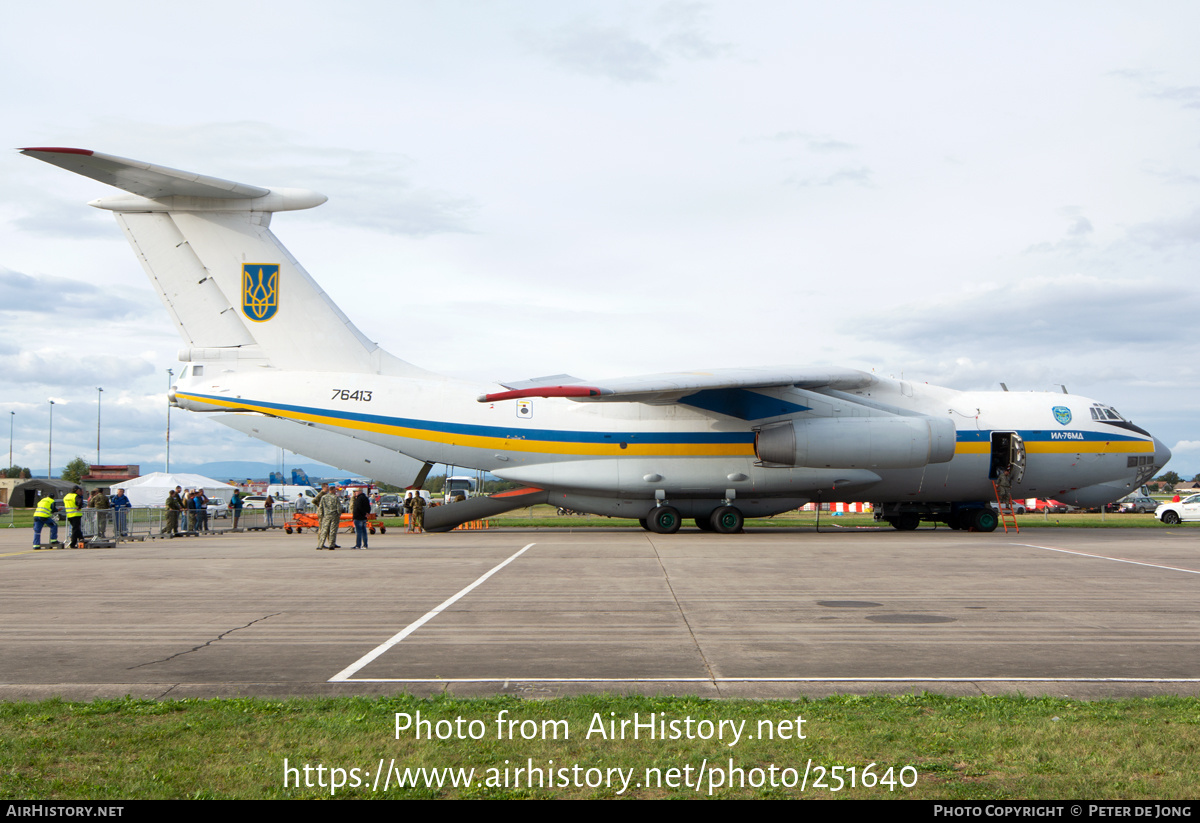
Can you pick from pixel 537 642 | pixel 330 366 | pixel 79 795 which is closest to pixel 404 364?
pixel 330 366

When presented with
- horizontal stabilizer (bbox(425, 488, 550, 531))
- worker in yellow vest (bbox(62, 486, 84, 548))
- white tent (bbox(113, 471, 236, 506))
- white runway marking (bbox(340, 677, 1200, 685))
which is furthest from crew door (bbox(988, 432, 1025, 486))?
white tent (bbox(113, 471, 236, 506))

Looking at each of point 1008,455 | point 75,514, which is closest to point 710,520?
point 1008,455

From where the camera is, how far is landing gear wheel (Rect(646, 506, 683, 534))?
2369 cm

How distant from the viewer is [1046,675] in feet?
21.4

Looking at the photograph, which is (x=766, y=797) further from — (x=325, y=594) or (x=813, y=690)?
(x=325, y=594)

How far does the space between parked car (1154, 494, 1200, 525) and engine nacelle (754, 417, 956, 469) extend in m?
21.1

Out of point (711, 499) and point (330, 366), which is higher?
point (330, 366)

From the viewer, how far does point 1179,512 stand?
37281 mm

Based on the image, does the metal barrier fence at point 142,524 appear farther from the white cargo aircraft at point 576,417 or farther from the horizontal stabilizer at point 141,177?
the horizontal stabilizer at point 141,177

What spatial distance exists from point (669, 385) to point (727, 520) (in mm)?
5389

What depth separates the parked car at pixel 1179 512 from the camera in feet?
121

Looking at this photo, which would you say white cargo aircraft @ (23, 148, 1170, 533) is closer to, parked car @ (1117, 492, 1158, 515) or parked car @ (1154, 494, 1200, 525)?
parked car @ (1154, 494, 1200, 525)

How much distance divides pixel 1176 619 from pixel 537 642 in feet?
21.4

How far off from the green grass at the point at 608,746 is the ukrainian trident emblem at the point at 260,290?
1809cm
